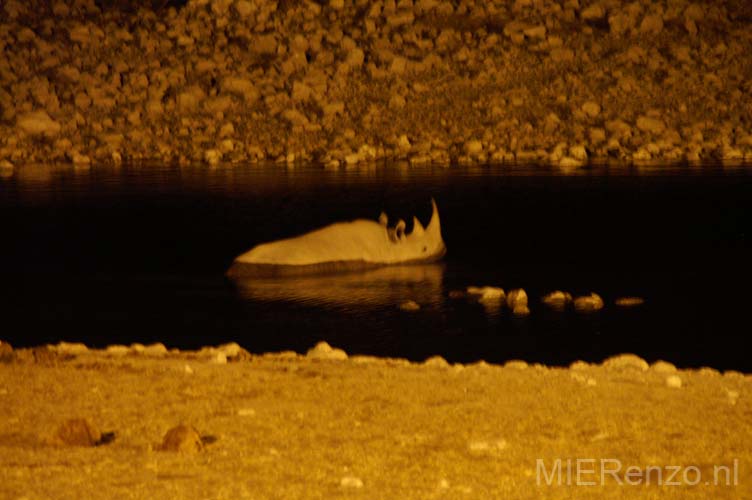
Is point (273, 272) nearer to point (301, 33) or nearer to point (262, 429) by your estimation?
point (262, 429)

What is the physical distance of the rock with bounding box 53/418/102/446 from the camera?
777 cm

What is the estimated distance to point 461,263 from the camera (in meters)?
22.3

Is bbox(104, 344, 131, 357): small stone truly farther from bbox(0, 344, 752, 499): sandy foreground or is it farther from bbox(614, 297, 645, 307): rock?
bbox(614, 297, 645, 307): rock

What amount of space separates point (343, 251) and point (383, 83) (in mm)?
27948

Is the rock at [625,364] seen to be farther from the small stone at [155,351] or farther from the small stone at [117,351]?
the small stone at [117,351]

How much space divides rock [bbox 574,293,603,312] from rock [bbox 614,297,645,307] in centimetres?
30

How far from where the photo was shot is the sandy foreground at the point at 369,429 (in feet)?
22.7

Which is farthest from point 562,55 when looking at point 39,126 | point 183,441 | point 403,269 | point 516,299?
point 183,441

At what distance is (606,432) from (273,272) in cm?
1323

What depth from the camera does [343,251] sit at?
848 inches

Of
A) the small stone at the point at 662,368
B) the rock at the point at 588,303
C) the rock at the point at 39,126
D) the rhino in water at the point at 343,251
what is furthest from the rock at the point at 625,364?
the rock at the point at 39,126

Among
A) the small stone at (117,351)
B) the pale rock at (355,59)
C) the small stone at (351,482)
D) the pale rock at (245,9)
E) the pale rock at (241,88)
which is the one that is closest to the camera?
the small stone at (351,482)

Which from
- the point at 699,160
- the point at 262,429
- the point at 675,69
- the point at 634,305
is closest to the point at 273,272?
the point at 634,305

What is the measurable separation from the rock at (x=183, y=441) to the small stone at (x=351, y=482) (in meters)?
1.18
